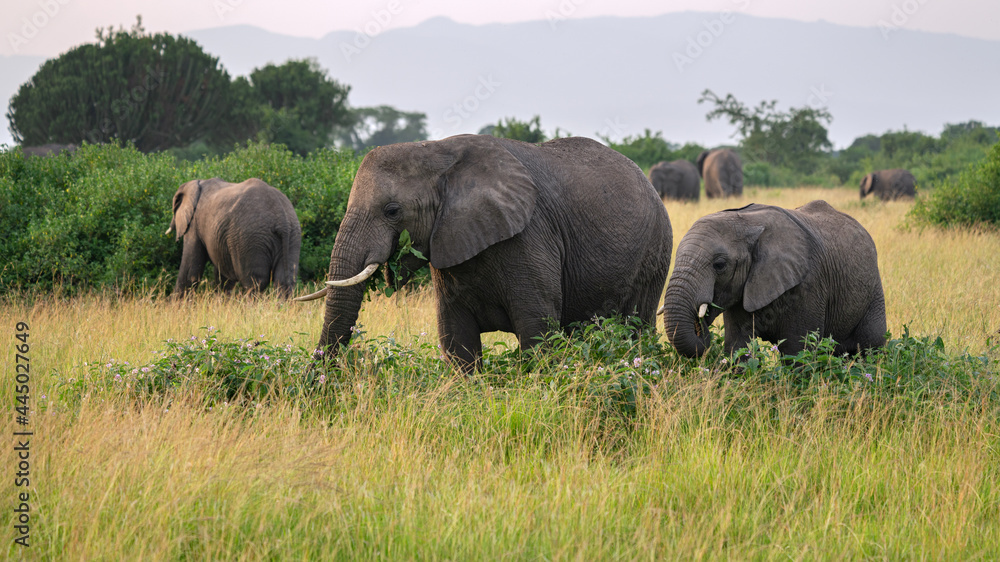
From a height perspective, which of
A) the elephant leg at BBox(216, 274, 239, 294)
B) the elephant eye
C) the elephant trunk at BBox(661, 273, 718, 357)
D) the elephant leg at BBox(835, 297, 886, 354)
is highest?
the elephant eye

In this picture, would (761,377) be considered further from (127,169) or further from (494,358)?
(127,169)

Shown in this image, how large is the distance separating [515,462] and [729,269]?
2.09 metres

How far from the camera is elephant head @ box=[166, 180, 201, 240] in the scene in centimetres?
1083

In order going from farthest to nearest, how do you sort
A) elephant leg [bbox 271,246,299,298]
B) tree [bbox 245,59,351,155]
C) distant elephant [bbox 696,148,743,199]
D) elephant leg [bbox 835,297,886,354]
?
1. tree [bbox 245,59,351,155]
2. distant elephant [bbox 696,148,743,199]
3. elephant leg [bbox 271,246,299,298]
4. elephant leg [bbox 835,297,886,354]

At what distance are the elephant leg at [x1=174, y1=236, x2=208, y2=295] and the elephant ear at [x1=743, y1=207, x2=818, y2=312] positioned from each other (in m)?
7.59

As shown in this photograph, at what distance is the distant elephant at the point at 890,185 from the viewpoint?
28894mm

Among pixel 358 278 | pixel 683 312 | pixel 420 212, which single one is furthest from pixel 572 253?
pixel 358 278

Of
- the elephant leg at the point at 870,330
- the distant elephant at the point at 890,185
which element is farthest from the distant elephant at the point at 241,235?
the distant elephant at the point at 890,185

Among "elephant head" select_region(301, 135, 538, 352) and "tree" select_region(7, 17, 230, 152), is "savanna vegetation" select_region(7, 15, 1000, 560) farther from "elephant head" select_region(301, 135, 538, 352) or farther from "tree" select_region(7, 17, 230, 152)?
"tree" select_region(7, 17, 230, 152)

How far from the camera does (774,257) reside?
5.68 m

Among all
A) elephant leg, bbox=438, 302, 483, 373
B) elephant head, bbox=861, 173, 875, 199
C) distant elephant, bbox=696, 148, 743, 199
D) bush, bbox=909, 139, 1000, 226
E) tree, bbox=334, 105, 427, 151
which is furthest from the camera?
tree, bbox=334, 105, 427, 151

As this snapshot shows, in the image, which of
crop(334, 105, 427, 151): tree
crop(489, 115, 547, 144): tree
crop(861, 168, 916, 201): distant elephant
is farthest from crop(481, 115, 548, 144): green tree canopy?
crop(334, 105, 427, 151): tree

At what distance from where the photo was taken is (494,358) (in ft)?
19.8

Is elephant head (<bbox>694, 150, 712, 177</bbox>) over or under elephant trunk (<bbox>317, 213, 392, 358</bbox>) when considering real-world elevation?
under
